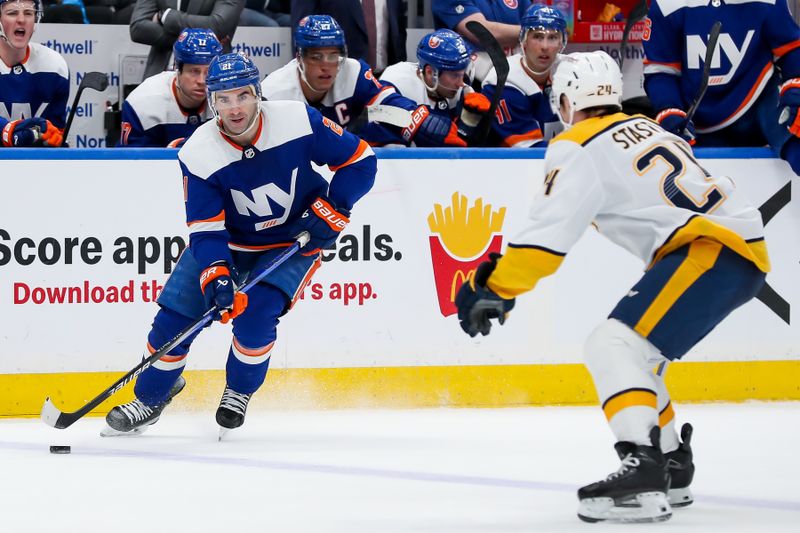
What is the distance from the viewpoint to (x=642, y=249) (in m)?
3.33

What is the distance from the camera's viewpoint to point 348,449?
4312 mm

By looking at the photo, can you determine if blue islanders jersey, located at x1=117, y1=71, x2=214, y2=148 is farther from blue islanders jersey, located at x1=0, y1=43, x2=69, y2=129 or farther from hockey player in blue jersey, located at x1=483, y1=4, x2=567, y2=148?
hockey player in blue jersey, located at x1=483, y1=4, x2=567, y2=148

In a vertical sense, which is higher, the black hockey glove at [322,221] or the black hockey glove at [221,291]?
the black hockey glove at [322,221]

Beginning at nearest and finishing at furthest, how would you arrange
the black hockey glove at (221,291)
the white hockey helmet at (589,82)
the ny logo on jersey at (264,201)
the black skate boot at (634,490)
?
the black skate boot at (634,490)
the white hockey helmet at (589,82)
the black hockey glove at (221,291)
the ny logo on jersey at (264,201)

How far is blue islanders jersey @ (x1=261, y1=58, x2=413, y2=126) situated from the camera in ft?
17.7

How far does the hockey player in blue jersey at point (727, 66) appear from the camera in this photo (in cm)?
538

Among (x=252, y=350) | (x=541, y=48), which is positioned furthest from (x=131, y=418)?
(x=541, y=48)

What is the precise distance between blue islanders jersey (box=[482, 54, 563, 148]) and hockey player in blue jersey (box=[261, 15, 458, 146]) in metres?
0.29

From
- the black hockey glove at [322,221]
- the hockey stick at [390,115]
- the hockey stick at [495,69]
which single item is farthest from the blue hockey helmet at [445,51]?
the black hockey glove at [322,221]

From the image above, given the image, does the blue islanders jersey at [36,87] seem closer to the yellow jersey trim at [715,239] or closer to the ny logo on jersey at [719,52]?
the ny logo on jersey at [719,52]

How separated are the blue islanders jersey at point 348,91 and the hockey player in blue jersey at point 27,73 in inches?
31.7

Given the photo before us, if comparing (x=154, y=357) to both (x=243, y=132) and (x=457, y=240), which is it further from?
(x=457, y=240)

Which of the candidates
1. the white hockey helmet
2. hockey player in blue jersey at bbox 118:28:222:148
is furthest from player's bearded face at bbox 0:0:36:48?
the white hockey helmet

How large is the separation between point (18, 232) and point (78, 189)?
9.9 inches
